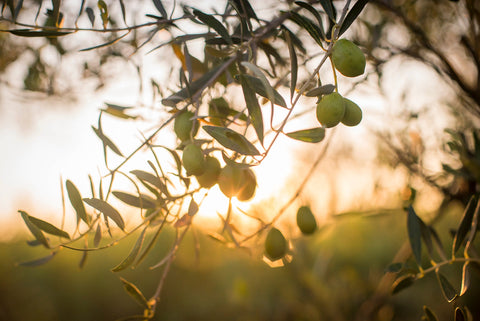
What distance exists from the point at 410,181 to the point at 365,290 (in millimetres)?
1448

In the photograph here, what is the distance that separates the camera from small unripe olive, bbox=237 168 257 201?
53cm

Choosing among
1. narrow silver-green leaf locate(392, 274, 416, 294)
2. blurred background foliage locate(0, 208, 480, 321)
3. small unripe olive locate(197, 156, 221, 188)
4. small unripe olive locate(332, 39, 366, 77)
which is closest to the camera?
small unripe olive locate(332, 39, 366, 77)

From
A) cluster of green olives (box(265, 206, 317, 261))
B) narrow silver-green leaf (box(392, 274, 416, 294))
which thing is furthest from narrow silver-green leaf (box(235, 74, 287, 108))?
narrow silver-green leaf (box(392, 274, 416, 294))

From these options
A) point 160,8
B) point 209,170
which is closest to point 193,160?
point 209,170

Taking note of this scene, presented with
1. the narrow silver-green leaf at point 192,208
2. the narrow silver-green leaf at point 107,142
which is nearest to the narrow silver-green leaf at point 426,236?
the narrow silver-green leaf at point 192,208

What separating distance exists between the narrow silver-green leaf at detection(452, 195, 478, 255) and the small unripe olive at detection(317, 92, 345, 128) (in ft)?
1.07

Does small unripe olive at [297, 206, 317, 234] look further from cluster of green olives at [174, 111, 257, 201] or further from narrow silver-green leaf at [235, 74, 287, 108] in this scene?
narrow silver-green leaf at [235, 74, 287, 108]

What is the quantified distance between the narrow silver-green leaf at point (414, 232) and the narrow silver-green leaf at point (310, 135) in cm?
29

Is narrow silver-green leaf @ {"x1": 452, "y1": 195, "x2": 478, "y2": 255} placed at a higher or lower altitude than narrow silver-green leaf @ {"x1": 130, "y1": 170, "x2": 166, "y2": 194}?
lower

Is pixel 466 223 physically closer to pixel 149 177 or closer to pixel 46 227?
pixel 149 177

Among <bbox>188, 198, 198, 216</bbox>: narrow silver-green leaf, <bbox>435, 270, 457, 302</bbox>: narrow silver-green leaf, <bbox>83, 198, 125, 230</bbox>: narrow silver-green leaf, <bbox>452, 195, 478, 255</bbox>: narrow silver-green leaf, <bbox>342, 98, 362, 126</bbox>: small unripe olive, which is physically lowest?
<bbox>435, 270, 457, 302</bbox>: narrow silver-green leaf

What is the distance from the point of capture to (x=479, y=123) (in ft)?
3.55

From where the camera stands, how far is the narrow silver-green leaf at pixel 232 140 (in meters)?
0.43

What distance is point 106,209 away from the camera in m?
0.49
